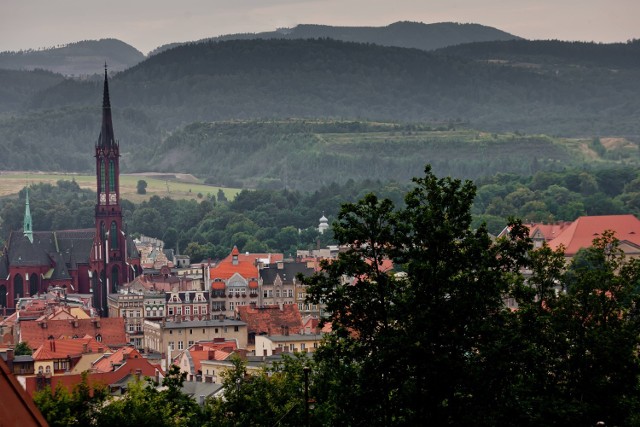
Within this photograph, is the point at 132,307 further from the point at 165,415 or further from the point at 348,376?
the point at 348,376

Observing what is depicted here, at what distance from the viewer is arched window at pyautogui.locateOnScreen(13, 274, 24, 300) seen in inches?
7062

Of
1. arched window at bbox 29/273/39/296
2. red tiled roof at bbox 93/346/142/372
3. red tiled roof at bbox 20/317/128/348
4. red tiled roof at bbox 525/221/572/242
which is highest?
red tiled roof at bbox 93/346/142/372

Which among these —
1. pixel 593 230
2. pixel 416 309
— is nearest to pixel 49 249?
pixel 593 230

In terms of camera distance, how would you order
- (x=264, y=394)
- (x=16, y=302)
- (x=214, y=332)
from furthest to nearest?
(x=16, y=302) → (x=214, y=332) → (x=264, y=394)

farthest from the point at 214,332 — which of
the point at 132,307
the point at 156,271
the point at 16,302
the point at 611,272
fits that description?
the point at 611,272

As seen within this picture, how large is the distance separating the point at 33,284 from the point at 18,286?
2027mm

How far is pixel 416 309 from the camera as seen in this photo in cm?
4153

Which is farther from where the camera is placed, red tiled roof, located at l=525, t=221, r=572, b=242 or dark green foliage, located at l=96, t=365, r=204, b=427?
red tiled roof, located at l=525, t=221, r=572, b=242

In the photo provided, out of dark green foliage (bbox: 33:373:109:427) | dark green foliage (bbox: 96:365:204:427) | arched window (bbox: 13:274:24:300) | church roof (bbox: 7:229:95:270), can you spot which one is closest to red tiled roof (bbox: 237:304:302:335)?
arched window (bbox: 13:274:24:300)

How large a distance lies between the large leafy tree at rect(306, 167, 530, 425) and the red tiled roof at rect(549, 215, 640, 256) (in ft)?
392

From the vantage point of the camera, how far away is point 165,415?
171 feet

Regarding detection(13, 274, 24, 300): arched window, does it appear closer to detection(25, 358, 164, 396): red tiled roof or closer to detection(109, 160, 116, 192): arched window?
detection(109, 160, 116, 192): arched window

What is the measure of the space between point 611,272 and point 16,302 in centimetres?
13093

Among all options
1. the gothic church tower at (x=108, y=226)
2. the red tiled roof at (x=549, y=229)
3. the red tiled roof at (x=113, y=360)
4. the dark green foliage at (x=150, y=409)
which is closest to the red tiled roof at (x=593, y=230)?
the red tiled roof at (x=549, y=229)
